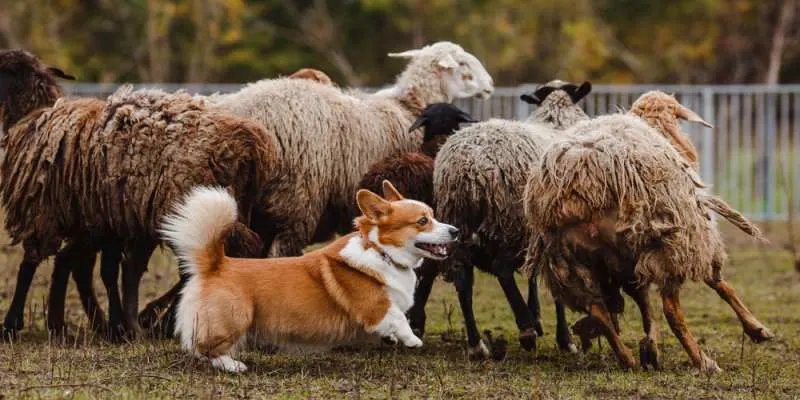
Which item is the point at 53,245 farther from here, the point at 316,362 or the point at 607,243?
the point at 607,243

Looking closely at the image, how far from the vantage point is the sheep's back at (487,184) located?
314 inches

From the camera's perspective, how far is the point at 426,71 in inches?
418

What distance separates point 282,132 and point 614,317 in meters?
2.66

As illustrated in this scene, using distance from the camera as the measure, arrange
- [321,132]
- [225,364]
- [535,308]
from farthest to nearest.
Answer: [535,308] < [321,132] < [225,364]

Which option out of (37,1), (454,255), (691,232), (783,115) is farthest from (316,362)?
(37,1)

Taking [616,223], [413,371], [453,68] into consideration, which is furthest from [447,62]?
[413,371]

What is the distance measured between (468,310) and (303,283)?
1.50 m

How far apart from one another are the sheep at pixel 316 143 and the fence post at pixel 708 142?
10492mm

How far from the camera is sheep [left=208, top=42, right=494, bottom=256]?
8.75 meters

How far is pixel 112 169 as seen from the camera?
26.6 ft

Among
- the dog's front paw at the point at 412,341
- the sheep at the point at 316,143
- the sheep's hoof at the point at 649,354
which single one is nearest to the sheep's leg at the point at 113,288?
the sheep at the point at 316,143

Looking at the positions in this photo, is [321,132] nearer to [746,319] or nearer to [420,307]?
[420,307]

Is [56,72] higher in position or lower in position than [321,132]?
higher

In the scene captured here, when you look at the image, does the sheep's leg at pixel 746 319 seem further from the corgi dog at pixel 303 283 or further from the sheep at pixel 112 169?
the sheep at pixel 112 169
